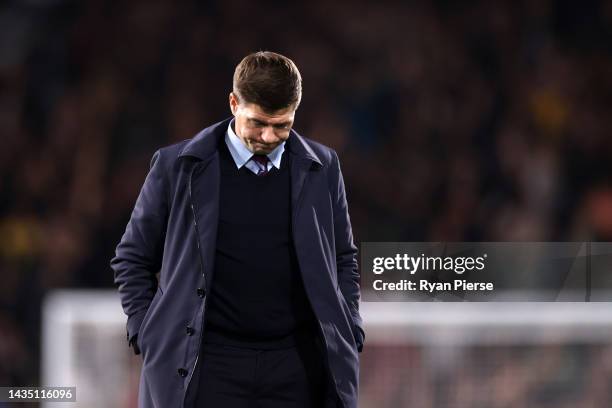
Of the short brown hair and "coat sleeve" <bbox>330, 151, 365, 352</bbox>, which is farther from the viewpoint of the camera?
"coat sleeve" <bbox>330, 151, 365, 352</bbox>

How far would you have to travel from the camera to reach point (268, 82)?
1781 mm

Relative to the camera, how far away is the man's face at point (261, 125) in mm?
1794

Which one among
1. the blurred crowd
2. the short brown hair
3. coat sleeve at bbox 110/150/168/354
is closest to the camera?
the short brown hair

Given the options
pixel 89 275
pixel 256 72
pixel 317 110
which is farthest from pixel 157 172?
pixel 317 110

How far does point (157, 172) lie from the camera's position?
1.91m

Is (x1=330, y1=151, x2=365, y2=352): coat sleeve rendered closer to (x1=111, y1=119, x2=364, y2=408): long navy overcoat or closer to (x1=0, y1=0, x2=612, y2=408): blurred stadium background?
(x1=111, y1=119, x2=364, y2=408): long navy overcoat

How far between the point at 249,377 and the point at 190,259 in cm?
22

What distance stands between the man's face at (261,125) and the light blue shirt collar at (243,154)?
0.10 feet

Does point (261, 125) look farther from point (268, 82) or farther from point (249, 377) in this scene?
point (249, 377)

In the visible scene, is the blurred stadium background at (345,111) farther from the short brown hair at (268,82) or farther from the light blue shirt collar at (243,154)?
the short brown hair at (268,82)

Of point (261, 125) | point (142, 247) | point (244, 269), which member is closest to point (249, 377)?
point (244, 269)

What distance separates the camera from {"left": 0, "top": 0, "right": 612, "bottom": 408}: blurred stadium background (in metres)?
3.98

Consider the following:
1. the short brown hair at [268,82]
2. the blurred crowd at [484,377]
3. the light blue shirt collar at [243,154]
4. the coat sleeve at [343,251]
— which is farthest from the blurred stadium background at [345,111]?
the short brown hair at [268,82]

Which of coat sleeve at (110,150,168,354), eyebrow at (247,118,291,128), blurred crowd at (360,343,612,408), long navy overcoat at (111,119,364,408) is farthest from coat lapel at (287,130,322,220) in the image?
Result: blurred crowd at (360,343,612,408)
